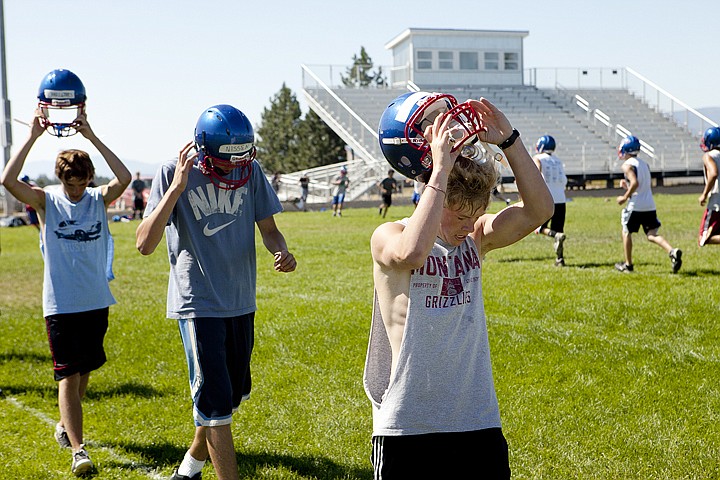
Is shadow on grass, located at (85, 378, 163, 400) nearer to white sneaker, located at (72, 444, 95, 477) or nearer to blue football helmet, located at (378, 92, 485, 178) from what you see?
white sneaker, located at (72, 444, 95, 477)

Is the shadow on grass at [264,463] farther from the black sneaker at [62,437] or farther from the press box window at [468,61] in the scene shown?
the press box window at [468,61]

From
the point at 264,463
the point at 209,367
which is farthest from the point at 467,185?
the point at 264,463

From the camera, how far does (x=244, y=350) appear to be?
4387 mm

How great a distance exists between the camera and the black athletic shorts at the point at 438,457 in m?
2.96

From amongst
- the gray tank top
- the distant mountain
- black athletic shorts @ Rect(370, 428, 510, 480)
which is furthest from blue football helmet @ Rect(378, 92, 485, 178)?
the distant mountain

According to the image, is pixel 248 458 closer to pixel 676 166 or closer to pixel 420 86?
pixel 676 166

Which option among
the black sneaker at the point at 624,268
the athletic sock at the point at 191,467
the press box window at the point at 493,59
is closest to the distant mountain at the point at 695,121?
the press box window at the point at 493,59

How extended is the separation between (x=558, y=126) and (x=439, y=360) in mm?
50037

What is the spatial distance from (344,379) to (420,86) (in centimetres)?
4782

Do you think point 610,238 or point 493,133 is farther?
point 610,238

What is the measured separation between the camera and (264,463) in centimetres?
516

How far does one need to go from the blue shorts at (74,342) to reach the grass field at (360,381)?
0.63 metres

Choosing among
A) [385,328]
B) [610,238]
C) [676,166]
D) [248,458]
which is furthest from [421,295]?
[676,166]

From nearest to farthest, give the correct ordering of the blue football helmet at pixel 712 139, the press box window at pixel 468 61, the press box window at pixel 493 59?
the blue football helmet at pixel 712 139 → the press box window at pixel 468 61 → the press box window at pixel 493 59
